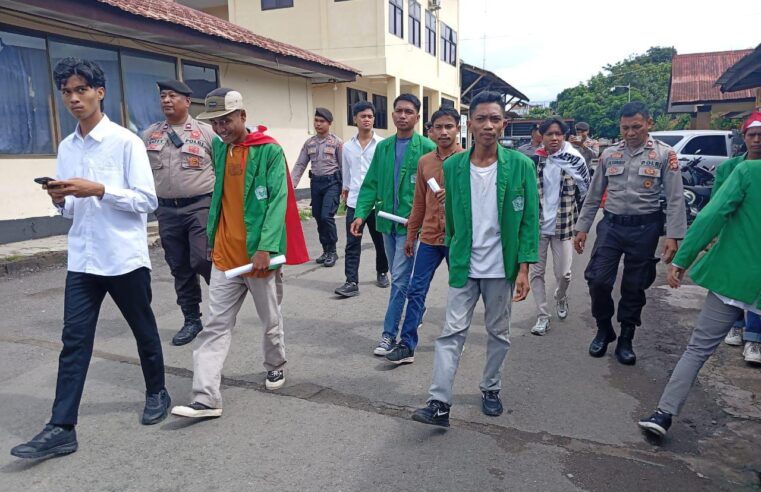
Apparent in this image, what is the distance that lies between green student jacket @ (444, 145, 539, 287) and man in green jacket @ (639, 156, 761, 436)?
2.72ft

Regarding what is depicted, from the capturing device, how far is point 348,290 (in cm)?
641

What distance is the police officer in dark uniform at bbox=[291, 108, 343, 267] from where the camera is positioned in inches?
306

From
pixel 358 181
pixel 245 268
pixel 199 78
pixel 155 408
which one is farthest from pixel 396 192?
pixel 199 78

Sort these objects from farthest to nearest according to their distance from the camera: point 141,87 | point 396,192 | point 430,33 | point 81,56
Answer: point 430,33
point 141,87
point 81,56
point 396,192

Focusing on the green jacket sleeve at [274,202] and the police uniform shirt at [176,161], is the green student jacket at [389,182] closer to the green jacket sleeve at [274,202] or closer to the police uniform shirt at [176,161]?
the green jacket sleeve at [274,202]

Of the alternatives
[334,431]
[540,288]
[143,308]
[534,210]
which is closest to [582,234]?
[540,288]

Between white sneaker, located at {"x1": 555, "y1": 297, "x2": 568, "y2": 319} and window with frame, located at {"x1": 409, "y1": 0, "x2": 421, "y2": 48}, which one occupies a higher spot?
window with frame, located at {"x1": 409, "y1": 0, "x2": 421, "y2": 48}

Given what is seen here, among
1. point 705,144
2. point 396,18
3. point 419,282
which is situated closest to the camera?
point 419,282

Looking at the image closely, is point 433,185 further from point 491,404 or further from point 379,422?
point 379,422

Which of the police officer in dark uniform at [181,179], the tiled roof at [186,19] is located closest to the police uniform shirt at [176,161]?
the police officer in dark uniform at [181,179]

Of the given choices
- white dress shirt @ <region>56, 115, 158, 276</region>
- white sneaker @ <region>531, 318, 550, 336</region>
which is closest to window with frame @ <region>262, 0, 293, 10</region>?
white sneaker @ <region>531, 318, 550, 336</region>

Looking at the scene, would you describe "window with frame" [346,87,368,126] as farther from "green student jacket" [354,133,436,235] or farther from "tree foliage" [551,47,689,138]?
"tree foliage" [551,47,689,138]

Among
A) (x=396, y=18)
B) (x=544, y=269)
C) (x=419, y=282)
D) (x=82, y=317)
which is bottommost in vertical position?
(x=544, y=269)

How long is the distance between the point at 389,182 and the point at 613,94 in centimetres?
5003
